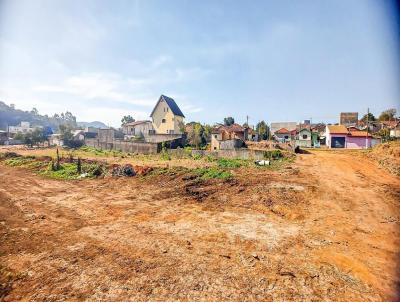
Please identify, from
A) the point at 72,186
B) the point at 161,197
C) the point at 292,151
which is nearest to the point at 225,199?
the point at 161,197

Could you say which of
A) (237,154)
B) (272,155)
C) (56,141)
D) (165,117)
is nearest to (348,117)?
(165,117)

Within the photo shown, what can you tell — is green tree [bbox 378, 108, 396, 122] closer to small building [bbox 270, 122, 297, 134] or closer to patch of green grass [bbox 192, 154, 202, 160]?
small building [bbox 270, 122, 297, 134]

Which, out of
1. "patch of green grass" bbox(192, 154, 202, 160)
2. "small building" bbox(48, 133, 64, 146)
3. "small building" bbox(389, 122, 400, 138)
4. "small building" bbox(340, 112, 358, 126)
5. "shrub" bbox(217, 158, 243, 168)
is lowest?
"shrub" bbox(217, 158, 243, 168)

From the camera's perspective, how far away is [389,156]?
23656mm

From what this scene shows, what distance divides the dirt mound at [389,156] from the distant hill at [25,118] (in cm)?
11236

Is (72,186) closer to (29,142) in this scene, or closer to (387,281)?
(387,281)

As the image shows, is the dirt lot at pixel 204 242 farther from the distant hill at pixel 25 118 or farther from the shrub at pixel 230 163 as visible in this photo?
the distant hill at pixel 25 118

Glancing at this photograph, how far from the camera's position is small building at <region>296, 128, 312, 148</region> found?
143ft

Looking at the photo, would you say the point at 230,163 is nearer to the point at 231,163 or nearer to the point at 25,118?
the point at 231,163

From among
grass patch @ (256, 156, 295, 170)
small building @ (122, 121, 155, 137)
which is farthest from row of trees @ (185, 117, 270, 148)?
grass patch @ (256, 156, 295, 170)

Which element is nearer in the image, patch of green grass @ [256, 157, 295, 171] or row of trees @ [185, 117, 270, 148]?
patch of green grass @ [256, 157, 295, 171]

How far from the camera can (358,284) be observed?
21.0 feet

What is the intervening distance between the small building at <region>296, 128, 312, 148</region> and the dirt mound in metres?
16.1

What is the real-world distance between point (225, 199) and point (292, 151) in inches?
771
